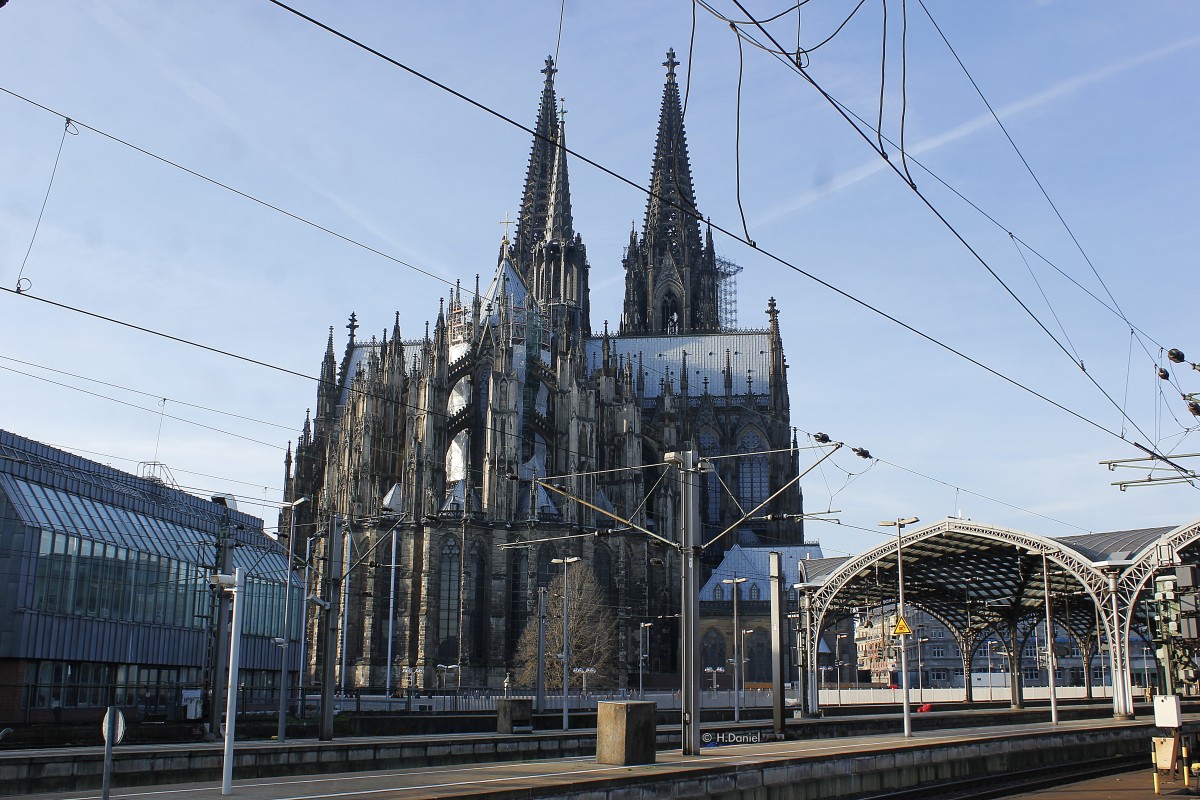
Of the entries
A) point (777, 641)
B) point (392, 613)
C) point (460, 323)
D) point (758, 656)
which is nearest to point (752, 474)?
point (758, 656)

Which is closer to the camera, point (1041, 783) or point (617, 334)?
point (1041, 783)

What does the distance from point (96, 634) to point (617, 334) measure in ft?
213

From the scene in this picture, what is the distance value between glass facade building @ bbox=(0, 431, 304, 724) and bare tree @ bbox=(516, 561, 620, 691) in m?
19.7

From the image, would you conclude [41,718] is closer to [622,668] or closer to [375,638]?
[375,638]

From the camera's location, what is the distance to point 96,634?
38.6 meters

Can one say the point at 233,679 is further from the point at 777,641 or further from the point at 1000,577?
the point at 1000,577

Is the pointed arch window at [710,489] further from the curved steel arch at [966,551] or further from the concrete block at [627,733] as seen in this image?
the concrete block at [627,733]

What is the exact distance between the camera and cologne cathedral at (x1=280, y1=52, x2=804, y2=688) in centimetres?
6606

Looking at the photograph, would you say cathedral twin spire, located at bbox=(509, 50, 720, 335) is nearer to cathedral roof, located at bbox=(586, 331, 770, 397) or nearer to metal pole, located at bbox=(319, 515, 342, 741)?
cathedral roof, located at bbox=(586, 331, 770, 397)

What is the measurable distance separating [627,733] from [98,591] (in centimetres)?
2646

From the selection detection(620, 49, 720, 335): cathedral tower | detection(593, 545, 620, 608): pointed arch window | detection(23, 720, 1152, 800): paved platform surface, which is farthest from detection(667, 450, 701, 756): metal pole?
detection(620, 49, 720, 335): cathedral tower

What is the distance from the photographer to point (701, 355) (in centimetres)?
9600

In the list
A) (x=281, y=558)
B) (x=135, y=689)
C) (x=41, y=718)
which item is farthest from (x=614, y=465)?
(x=41, y=718)

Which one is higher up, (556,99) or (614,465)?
(556,99)
